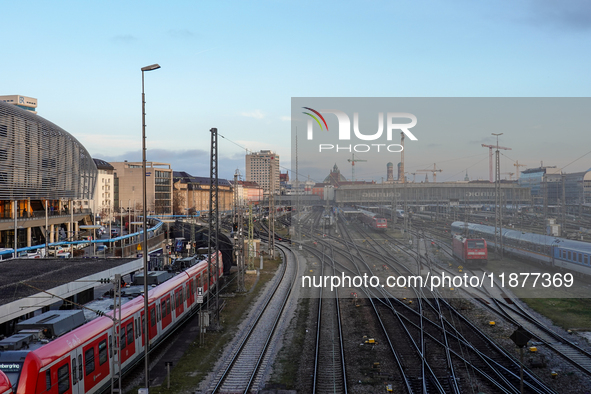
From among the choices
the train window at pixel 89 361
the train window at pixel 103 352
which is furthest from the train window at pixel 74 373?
the train window at pixel 103 352

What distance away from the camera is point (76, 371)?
10.6m

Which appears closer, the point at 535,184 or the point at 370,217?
the point at 370,217

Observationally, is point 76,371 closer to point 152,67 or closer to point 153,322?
point 153,322

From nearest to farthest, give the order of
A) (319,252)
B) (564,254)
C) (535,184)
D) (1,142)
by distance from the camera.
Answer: (564,254) < (1,142) < (319,252) < (535,184)

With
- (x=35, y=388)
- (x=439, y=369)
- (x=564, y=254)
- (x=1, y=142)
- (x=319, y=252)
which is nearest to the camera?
(x=35, y=388)

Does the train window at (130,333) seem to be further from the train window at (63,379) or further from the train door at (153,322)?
the train window at (63,379)

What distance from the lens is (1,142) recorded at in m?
39.0

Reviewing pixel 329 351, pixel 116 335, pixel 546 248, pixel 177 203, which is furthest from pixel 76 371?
pixel 177 203

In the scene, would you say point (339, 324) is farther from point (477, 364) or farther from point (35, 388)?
point (35, 388)

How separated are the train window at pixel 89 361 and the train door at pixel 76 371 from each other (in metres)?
0.26

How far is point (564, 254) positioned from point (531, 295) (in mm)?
6445

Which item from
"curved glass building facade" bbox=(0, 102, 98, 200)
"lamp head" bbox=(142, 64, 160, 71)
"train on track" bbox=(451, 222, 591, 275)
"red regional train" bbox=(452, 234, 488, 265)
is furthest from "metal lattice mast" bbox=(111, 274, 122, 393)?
"curved glass building facade" bbox=(0, 102, 98, 200)

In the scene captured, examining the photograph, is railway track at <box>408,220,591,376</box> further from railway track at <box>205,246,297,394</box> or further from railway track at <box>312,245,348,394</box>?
railway track at <box>205,246,297,394</box>

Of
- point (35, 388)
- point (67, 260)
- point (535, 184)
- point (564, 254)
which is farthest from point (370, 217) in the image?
point (535, 184)
